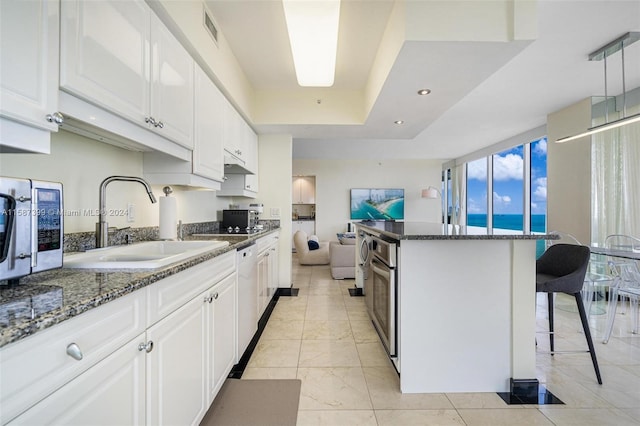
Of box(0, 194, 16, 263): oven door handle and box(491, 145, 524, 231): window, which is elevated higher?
box(491, 145, 524, 231): window

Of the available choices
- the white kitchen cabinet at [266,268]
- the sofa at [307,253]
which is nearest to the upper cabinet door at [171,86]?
the white kitchen cabinet at [266,268]

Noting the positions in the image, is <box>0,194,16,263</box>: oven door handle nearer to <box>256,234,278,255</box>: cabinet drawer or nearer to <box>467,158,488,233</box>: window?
<box>256,234,278,255</box>: cabinet drawer

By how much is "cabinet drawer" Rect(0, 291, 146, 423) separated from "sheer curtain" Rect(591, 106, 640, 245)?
502 centimetres

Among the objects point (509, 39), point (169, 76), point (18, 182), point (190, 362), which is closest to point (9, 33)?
point (18, 182)

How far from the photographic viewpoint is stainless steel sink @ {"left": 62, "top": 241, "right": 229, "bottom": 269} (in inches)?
43.9

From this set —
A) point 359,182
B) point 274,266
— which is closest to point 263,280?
point 274,266

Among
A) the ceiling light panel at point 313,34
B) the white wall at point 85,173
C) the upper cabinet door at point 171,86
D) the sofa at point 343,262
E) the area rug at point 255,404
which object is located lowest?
the area rug at point 255,404

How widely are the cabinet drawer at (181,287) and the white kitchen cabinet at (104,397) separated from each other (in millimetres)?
129

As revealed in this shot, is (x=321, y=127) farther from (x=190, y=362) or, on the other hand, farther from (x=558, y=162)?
(x=558, y=162)

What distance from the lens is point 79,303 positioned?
0.69m

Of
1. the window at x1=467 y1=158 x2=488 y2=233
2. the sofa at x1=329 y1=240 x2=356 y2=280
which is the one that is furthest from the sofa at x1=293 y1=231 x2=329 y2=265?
the window at x1=467 y1=158 x2=488 y2=233

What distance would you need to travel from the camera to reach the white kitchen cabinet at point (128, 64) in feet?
3.29

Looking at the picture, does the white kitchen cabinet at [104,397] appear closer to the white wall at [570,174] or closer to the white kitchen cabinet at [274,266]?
the white kitchen cabinet at [274,266]

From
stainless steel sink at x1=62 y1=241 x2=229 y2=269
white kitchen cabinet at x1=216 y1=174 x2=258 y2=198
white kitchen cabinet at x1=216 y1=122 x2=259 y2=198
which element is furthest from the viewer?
white kitchen cabinet at x1=216 y1=174 x2=258 y2=198
